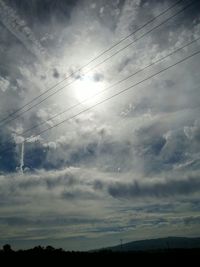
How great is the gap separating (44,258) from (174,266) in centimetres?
3848

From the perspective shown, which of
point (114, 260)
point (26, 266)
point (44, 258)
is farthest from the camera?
point (44, 258)

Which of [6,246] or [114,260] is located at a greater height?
[6,246]

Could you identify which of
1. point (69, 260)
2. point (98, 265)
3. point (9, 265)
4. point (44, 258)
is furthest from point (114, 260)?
point (9, 265)

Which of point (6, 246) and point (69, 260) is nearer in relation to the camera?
point (69, 260)

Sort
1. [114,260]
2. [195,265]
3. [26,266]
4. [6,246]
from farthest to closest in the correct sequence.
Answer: [6,246]
[114,260]
[26,266]
[195,265]

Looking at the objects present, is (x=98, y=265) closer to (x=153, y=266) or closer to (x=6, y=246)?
(x=153, y=266)

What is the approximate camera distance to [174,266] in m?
67.4

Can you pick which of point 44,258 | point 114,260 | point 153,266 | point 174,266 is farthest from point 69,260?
point 174,266

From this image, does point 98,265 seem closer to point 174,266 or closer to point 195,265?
point 174,266

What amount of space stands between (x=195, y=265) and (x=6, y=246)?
326 ft

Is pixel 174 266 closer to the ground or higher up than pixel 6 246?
closer to the ground

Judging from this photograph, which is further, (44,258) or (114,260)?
(44,258)

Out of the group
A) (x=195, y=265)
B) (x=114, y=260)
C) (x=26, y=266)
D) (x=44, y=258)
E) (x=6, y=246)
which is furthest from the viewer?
(x=6, y=246)

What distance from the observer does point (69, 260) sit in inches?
3132
